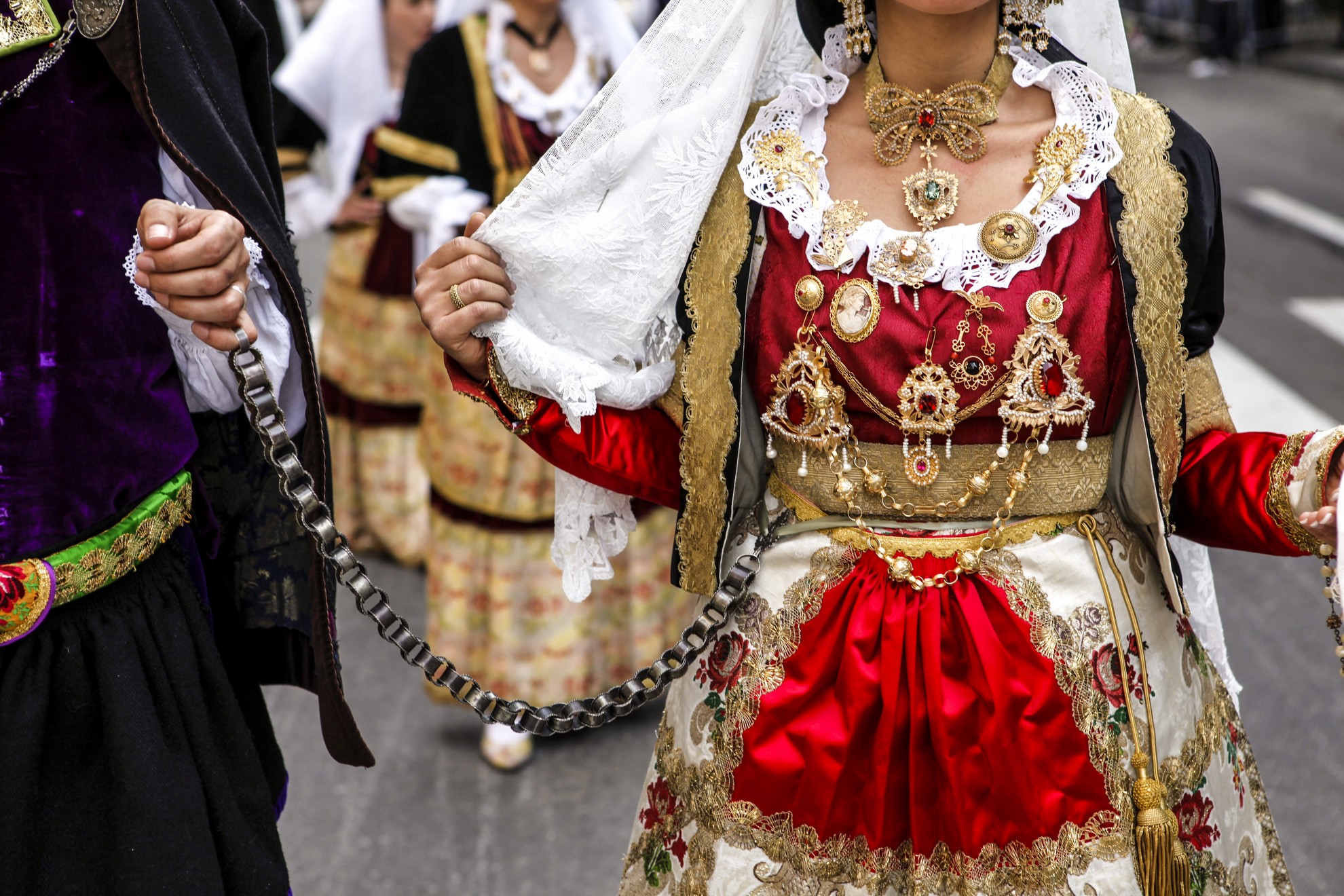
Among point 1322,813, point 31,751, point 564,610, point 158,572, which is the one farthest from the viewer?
point 564,610

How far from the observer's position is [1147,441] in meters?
1.64

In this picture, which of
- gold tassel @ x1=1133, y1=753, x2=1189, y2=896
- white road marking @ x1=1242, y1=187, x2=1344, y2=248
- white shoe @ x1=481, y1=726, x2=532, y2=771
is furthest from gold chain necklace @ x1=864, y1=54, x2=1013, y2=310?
white road marking @ x1=1242, y1=187, x2=1344, y2=248

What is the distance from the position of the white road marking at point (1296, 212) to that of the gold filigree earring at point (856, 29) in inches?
316

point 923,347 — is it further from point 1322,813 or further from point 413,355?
point 413,355

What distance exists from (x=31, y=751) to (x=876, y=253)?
1148 mm

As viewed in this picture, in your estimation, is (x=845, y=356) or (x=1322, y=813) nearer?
(x=845, y=356)

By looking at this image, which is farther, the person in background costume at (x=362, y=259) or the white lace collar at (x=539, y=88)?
the person in background costume at (x=362, y=259)

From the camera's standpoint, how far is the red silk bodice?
5.31 ft

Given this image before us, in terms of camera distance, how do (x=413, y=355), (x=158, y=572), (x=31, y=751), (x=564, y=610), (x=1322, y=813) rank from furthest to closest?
(x=413, y=355) < (x=564, y=610) < (x=1322, y=813) < (x=158, y=572) < (x=31, y=751)

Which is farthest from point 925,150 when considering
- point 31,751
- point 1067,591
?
point 31,751

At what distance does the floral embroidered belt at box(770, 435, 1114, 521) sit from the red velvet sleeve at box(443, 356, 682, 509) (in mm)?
180

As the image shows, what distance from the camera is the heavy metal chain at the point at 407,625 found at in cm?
164

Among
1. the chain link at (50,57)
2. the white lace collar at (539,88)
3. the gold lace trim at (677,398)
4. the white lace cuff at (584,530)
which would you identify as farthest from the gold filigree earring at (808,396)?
the white lace collar at (539,88)

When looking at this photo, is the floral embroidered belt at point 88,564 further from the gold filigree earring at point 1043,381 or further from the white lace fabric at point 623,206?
the gold filigree earring at point 1043,381
